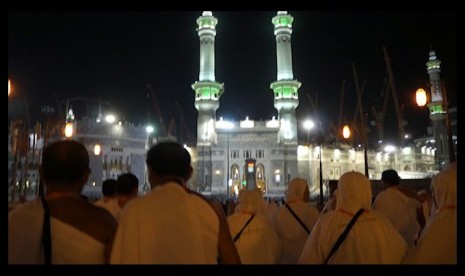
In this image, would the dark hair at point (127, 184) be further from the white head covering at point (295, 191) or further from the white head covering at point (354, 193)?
the white head covering at point (354, 193)

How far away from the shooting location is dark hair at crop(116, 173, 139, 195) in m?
5.40

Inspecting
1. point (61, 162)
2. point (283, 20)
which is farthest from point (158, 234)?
point (283, 20)

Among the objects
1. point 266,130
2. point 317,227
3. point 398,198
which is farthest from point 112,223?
point 266,130

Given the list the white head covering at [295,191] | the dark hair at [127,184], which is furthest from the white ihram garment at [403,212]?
the dark hair at [127,184]

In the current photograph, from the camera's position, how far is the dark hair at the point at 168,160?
2.50 m

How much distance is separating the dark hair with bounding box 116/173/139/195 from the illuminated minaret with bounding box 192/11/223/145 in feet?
158

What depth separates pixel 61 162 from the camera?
2.47 metres

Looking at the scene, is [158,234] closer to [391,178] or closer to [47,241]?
[47,241]

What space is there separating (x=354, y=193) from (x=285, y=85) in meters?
53.4

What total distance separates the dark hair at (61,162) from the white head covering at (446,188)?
2876mm

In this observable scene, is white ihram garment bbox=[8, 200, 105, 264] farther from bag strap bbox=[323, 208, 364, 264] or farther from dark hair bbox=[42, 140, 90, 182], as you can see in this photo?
bag strap bbox=[323, 208, 364, 264]

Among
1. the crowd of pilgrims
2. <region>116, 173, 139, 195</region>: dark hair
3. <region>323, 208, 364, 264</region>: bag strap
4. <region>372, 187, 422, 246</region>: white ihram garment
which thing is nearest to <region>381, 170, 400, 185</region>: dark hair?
<region>372, 187, 422, 246</region>: white ihram garment

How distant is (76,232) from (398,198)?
4948 millimetres
